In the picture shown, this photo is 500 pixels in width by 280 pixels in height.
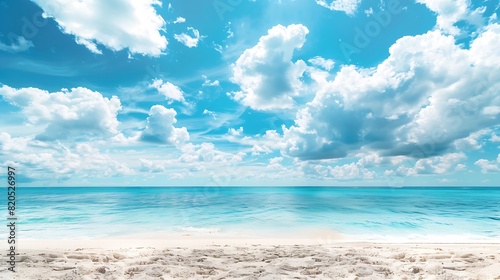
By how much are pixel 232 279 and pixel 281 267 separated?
1487 mm

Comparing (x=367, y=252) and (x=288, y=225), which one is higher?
(x=367, y=252)

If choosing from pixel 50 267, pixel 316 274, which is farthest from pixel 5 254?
pixel 316 274

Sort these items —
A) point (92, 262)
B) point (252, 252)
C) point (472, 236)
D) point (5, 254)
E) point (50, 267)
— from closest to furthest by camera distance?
1. point (50, 267)
2. point (92, 262)
3. point (5, 254)
4. point (252, 252)
5. point (472, 236)

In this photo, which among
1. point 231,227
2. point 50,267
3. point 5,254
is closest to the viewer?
point 50,267

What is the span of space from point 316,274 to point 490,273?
162 inches

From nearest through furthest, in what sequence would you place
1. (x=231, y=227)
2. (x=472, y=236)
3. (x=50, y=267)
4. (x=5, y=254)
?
(x=50, y=267)
(x=5, y=254)
(x=472, y=236)
(x=231, y=227)

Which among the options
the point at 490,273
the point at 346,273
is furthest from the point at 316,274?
the point at 490,273

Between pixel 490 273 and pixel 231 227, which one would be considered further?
pixel 231 227

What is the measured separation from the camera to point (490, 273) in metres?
6.21

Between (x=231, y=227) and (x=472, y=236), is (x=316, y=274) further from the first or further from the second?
(x=472, y=236)

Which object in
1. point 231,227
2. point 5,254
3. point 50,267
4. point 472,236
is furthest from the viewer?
point 231,227

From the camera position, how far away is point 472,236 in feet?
47.9

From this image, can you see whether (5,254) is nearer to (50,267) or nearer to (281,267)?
(50,267)

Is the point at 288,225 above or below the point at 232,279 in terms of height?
below
